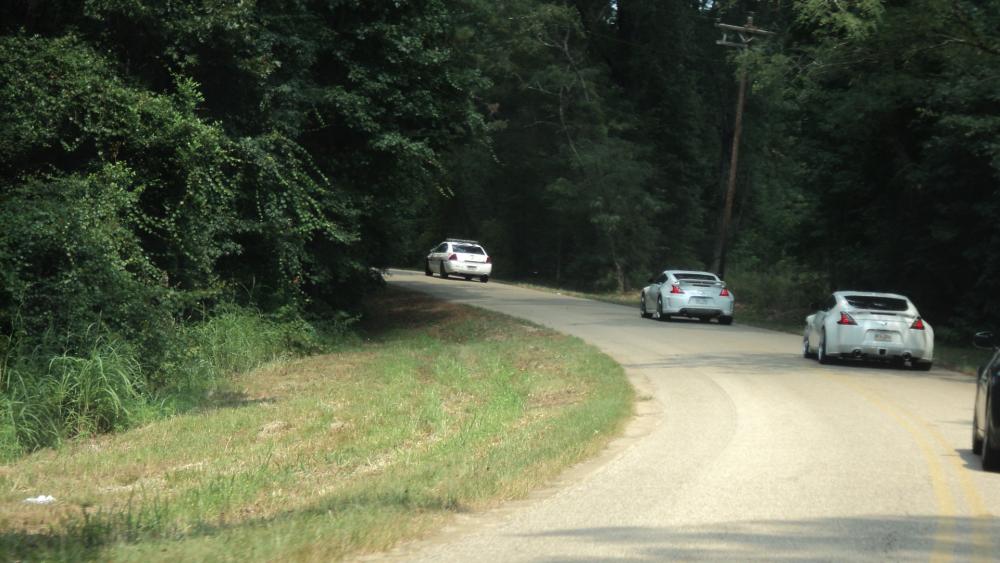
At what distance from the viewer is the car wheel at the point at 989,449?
1077 cm

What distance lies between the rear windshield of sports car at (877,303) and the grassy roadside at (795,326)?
1.65 m

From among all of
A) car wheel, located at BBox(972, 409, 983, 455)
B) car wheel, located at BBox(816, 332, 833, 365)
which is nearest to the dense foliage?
car wheel, located at BBox(816, 332, 833, 365)

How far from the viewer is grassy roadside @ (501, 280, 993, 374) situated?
946 inches

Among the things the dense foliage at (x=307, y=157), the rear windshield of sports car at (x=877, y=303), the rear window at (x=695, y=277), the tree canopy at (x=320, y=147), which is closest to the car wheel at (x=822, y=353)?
the rear windshield of sports car at (x=877, y=303)

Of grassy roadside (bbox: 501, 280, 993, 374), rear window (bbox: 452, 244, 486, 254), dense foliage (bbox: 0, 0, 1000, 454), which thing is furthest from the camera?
rear window (bbox: 452, 244, 486, 254)

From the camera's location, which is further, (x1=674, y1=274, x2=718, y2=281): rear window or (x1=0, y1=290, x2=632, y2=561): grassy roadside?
(x1=674, y1=274, x2=718, y2=281): rear window

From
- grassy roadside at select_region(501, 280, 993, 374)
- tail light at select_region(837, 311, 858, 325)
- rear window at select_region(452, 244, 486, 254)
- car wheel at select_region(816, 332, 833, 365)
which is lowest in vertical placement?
grassy roadside at select_region(501, 280, 993, 374)

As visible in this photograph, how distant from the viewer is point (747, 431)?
13.7 meters

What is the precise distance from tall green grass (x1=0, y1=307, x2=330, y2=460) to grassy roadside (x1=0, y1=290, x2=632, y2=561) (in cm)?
69

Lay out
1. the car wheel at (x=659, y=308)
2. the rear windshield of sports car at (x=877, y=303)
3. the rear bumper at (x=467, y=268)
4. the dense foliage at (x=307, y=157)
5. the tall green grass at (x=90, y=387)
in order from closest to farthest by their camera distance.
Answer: the tall green grass at (x=90, y=387), the dense foliage at (x=307, y=157), the rear windshield of sports car at (x=877, y=303), the car wheel at (x=659, y=308), the rear bumper at (x=467, y=268)

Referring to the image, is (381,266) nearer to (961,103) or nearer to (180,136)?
(180,136)

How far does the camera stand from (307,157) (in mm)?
25859

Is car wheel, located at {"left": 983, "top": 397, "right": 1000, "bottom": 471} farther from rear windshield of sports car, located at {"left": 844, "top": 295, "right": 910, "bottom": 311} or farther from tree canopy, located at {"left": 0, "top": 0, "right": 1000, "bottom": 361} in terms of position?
tree canopy, located at {"left": 0, "top": 0, "right": 1000, "bottom": 361}

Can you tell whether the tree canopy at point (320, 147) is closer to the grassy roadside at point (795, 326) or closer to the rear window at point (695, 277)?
the grassy roadside at point (795, 326)
